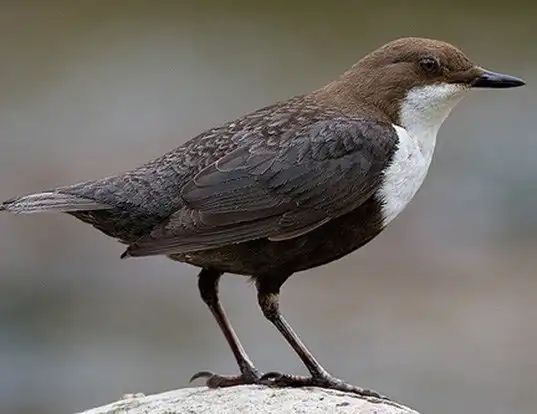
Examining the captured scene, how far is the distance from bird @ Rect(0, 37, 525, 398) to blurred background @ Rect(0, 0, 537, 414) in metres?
2.71

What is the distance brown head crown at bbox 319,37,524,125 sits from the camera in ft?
10.9

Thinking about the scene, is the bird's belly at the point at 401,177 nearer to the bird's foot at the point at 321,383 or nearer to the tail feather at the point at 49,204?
the bird's foot at the point at 321,383

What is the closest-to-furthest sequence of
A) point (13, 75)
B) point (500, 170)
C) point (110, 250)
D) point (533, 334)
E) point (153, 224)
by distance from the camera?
point (153, 224)
point (533, 334)
point (110, 250)
point (500, 170)
point (13, 75)

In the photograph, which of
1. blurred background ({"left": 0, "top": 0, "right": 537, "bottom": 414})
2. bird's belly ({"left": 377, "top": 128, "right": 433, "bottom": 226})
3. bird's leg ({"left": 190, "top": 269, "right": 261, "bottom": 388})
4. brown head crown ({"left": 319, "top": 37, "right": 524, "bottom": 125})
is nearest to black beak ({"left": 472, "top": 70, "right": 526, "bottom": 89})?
brown head crown ({"left": 319, "top": 37, "right": 524, "bottom": 125})

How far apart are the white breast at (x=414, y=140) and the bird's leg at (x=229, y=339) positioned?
0.47 m

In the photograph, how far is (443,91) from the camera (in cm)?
334

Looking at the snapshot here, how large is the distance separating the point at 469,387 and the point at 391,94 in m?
2.93

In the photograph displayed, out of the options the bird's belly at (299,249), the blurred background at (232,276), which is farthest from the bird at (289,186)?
the blurred background at (232,276)

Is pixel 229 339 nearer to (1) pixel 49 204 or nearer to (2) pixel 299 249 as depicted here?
(2) pixel 299 249

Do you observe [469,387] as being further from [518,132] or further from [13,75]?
[13,75]

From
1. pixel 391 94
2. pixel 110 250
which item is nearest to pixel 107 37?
pixel 110 250

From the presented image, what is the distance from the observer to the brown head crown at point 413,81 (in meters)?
3.33

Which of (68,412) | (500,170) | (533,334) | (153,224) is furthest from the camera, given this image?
(500,170)

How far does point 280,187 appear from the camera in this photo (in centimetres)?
319
